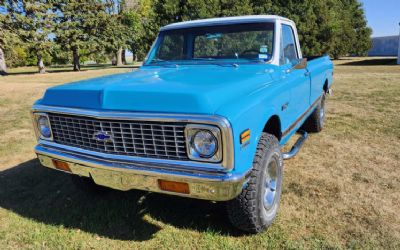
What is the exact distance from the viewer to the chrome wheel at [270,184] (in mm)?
2980

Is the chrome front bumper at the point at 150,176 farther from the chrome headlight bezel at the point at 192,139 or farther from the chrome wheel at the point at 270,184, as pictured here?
the chrome wheel at the point at 270,184

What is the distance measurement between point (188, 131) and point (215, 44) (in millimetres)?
1948

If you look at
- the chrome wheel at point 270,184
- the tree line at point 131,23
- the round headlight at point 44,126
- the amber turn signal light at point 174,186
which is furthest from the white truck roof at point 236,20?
the tree line at point 131,23

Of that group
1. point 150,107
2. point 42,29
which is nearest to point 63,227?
point 150,107

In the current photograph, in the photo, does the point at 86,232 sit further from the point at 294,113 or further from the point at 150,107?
the point at 294,113

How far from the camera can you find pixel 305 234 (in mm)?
2895

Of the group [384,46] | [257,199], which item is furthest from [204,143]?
[384,46]

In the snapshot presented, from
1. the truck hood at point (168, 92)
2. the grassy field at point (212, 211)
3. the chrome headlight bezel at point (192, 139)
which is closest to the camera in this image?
the chrome headlight bezel at point (192, 139)

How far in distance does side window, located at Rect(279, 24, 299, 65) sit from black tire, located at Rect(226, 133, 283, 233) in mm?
1254

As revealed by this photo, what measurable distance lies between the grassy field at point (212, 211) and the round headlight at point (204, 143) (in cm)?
92

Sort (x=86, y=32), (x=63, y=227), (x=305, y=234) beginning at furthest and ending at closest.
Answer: (x=86, y=32)
(x=63, y=227)
(x=305, y=234)

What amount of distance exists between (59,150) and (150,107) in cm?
112

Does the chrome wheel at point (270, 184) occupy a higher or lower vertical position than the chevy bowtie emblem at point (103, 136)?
lower

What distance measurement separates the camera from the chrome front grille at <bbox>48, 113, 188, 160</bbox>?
2.36m
